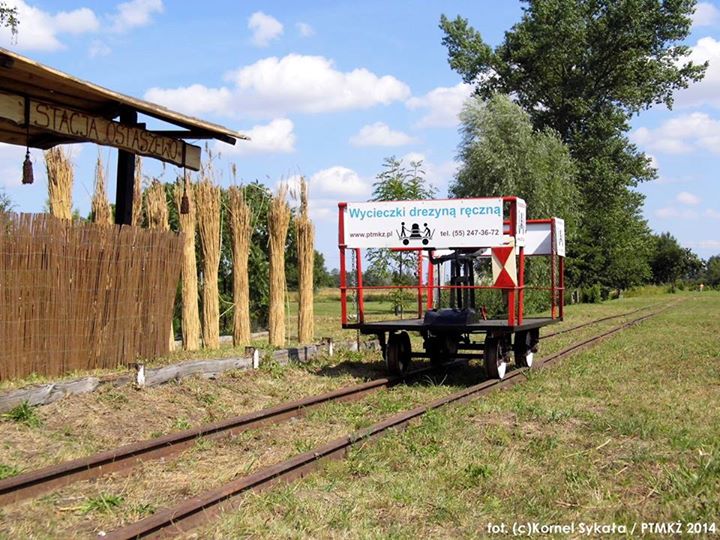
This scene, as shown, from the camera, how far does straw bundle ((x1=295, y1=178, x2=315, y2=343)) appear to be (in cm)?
1567

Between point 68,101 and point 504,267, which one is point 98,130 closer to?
point 68,101

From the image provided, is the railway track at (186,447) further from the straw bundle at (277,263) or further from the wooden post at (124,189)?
the straw bundle at (277,263)

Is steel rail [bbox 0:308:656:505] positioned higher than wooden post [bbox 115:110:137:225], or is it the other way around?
wooden post [bbox 115:110:137:225]

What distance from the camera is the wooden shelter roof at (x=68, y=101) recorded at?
352 inches

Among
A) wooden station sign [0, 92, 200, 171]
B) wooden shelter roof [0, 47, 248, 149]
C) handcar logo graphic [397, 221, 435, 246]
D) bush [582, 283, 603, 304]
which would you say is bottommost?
bush [582, 283, 603, 304]

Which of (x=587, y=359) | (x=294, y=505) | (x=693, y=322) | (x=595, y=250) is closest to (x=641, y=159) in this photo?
(x=595, y=250)

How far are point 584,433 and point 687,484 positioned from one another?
2036 millimetres

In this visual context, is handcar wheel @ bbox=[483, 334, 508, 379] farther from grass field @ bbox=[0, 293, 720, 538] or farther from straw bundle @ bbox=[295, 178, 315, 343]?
straw bundle @ bbox=[295, 178, 315, 343]

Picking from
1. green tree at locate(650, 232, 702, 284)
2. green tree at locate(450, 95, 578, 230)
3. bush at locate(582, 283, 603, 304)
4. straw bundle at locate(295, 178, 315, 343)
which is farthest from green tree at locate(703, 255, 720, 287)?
straw bundle at locate(295, 178, 315, 343)

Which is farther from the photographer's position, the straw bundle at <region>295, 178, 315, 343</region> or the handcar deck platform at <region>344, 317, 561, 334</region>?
the straw bundle at <region>295, 178, 315, 343</region>

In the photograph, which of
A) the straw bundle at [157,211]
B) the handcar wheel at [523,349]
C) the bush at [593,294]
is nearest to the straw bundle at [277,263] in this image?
the straw bundle at [157,211]

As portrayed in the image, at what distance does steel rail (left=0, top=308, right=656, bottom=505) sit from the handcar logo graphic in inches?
117

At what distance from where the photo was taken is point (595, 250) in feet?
170

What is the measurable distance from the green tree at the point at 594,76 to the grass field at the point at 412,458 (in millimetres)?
39416
